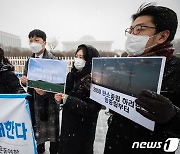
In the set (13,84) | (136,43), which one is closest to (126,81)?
(136,43)

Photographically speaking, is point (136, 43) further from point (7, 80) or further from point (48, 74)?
point (7, 80)

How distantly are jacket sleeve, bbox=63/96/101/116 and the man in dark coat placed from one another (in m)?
0.81

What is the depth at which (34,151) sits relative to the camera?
65.4 inches

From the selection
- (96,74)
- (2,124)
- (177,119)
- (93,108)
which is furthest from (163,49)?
(2,124)

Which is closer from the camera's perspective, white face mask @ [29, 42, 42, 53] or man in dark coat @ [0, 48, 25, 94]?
man in dark coat @ [0, 48, 25, 94]

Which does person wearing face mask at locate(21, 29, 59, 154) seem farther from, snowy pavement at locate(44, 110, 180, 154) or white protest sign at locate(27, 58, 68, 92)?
snowy pavement at locate(44, 110, 180, 154)

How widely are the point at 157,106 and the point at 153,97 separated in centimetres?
5

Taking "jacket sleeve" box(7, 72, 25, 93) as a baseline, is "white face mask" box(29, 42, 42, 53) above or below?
above

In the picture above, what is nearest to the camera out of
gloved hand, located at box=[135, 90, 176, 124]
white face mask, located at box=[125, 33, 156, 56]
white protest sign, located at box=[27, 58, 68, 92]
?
gloved hand, located at box=[135, 90, 176, 124]

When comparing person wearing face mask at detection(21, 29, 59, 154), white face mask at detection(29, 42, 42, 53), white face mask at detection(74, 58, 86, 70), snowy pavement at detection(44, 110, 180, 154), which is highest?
white face mask at detection(29, 42, 42, 53)

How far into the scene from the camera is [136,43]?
1179 mm

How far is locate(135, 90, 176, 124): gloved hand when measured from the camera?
78 cm

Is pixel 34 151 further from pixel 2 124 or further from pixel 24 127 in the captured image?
pixel 2 124

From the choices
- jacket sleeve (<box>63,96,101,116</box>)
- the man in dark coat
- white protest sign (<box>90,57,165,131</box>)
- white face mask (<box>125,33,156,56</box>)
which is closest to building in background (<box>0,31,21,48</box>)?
the man in dark coat
